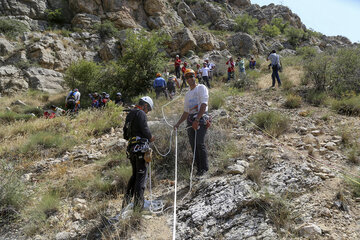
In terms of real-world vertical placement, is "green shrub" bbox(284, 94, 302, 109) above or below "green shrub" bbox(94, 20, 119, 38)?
below

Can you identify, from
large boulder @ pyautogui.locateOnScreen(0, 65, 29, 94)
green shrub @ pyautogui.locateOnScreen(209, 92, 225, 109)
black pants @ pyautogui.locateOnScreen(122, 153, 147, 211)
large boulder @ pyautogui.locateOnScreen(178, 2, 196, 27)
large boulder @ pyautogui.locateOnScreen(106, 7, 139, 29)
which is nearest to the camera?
black pants @ pyautogui.locateOnScreen(122, 153, 147, 211)

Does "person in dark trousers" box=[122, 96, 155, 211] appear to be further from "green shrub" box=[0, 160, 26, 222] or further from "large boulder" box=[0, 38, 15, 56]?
"large boulder" box=[0, 38, 15, 56]

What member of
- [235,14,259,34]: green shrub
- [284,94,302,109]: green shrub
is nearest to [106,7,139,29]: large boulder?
[235,14,259,34]: green shrub

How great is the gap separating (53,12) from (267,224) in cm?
2790

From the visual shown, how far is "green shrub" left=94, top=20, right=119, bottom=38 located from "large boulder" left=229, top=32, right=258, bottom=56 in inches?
529

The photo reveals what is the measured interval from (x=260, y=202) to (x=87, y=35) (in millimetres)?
23858

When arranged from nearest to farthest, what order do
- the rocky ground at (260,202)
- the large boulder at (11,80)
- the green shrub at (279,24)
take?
1. the rocky ground at (260,202)
2. the large boulder at (11,80)
3. the green shrub at (279,24)

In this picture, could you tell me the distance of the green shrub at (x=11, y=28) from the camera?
57.1 feet

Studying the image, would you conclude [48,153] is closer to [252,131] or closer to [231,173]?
[231,173]

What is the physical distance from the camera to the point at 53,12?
2252cm

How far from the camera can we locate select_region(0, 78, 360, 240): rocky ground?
2.37m

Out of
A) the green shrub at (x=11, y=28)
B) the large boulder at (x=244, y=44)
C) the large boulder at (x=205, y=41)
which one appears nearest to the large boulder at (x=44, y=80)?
the green shrub at (x=11, y=28)

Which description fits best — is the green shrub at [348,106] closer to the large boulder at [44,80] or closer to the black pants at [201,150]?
the black pants at [201,150]

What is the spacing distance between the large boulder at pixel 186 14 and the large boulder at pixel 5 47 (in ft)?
67.2
